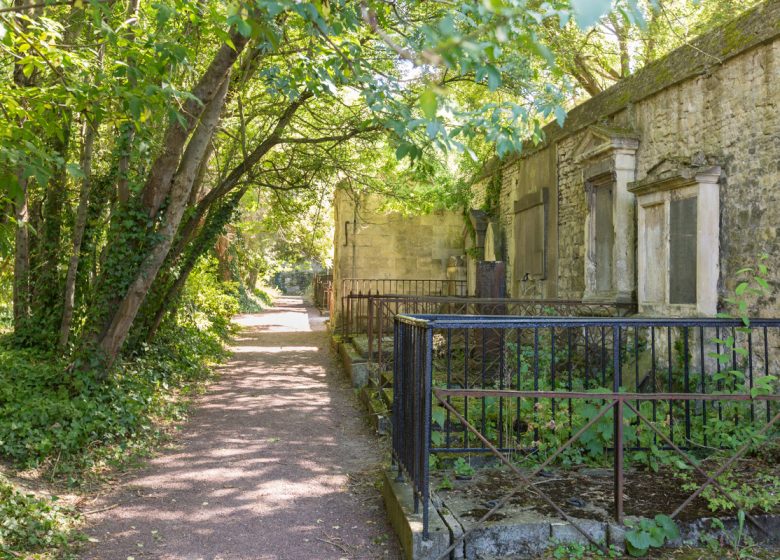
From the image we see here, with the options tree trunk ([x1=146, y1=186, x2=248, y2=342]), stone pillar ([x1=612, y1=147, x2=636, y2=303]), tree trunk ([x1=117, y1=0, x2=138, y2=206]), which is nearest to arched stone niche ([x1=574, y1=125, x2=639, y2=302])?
stone pillar ([x1=612, y1=147, x2=636, y2=303])

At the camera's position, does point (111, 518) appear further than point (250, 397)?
No

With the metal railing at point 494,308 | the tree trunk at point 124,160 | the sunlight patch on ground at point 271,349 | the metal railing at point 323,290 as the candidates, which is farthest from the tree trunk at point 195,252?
the metal railing at point 323,290

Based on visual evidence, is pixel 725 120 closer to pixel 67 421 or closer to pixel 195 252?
pixel 67 421

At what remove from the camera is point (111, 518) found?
4570mm

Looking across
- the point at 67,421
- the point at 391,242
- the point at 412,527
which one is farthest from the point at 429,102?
the point at 391,242

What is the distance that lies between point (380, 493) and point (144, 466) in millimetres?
2303

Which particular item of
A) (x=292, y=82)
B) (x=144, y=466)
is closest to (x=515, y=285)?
(x=292, y=82)

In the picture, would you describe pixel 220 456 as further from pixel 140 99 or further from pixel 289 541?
pixel 140 99

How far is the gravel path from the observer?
4.11 metres

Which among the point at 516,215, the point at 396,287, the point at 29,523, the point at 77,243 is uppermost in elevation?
the point at 516,215

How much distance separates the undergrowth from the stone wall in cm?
631

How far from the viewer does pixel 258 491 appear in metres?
5.14

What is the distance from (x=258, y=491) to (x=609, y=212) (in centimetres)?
644

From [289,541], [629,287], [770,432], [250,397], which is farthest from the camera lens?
[250,397]
